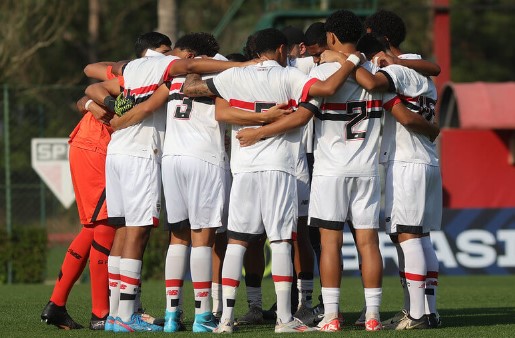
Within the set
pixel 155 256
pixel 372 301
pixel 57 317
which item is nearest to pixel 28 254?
pixel 155 256

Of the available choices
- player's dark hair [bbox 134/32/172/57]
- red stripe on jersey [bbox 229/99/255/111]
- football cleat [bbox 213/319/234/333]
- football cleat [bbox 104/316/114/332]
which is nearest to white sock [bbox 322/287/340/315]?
football cleat [bbox 213/319/234/333]

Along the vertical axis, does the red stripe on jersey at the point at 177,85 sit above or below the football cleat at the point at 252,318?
above

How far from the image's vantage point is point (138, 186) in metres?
9.25

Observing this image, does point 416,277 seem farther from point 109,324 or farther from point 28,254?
point 28,254

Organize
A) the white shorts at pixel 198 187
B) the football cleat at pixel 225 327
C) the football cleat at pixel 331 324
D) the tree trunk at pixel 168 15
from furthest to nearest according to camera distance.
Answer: the tree trunk at pixel 168 15
the white shorts at pixel 198 187
the football cleat at pixel 331 324
the football cleat at pixel 225 327

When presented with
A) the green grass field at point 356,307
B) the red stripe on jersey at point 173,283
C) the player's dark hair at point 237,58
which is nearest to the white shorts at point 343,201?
the green grass field at point 356,307

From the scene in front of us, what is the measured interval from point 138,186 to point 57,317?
1.38m

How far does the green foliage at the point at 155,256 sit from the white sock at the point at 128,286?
8098 mm

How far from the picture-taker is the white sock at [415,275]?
361 inches

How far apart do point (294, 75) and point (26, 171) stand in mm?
10132

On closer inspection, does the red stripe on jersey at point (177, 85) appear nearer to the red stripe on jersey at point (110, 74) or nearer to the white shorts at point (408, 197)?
the red stripe on jersey at point (110, 74)

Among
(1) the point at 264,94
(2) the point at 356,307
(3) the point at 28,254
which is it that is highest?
(1) the point at 264,94

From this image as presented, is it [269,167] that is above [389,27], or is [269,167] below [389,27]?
below

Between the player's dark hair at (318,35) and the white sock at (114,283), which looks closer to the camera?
the white sock at (114,283)
